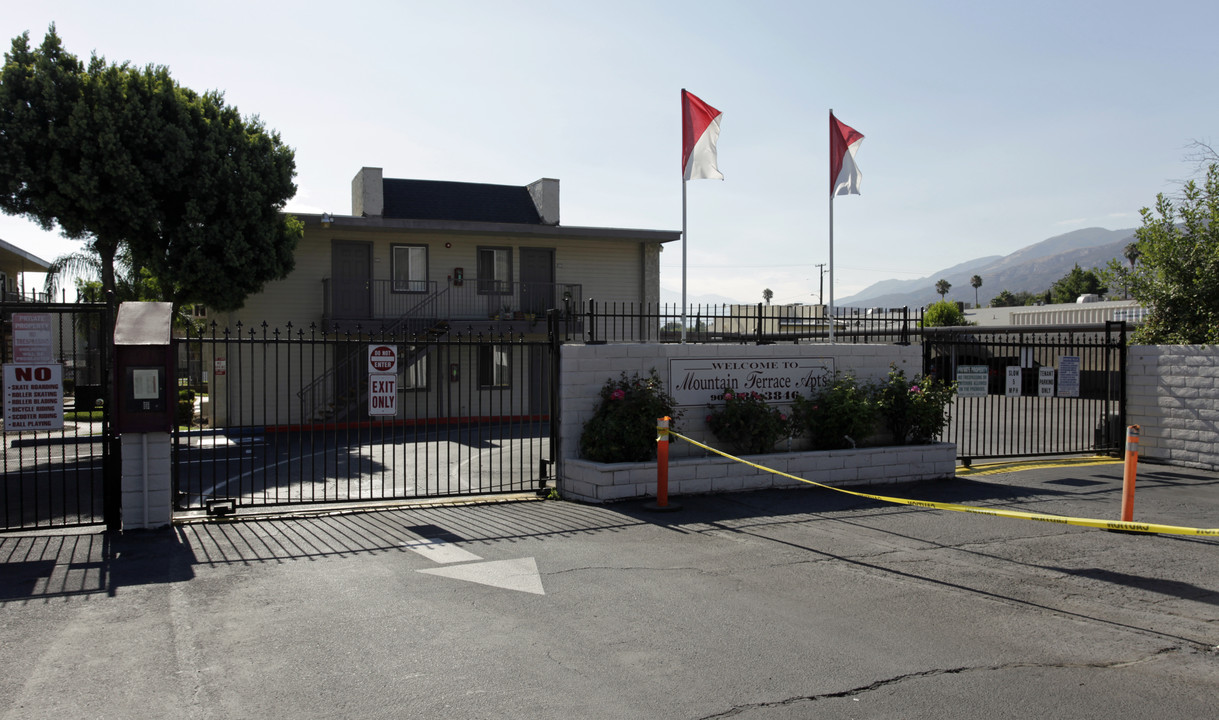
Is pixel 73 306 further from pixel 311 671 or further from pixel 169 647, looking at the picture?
pixel 311 671

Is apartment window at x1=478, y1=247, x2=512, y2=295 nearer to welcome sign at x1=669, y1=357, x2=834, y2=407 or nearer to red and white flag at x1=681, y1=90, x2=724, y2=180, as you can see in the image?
red and white flag at x1=681, y1=90, x2=724, y2=180

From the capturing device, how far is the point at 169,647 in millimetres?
5238

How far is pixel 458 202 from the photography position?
2650 centimetres

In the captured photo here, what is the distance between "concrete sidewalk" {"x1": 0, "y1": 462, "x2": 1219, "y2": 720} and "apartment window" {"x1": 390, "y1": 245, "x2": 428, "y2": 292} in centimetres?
1572

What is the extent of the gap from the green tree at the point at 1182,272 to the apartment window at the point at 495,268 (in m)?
16.2

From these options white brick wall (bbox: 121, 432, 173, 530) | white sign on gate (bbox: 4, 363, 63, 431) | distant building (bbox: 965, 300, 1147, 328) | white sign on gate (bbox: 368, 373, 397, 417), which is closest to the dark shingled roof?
white sign on gate (bbox: 368, 373, 397, 417)

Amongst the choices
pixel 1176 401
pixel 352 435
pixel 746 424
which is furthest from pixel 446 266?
pixel 1176 401

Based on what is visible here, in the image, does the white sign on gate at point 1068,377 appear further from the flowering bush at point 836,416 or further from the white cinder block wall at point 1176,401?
the flowering bush at point 836,416

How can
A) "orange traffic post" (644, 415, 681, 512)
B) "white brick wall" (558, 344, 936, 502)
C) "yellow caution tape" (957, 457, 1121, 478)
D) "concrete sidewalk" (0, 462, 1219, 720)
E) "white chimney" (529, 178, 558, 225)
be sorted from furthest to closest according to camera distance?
"white chimney" (529, 178, 558, 225)
"yellow caution tape" (957, 457, 1121, 478)
"white brick wall" (558, 344, 936, 502)
"orange traffic post" (644, 415, 681, 512)
"concrete sidewalk" (0, 462, 1219, 720)

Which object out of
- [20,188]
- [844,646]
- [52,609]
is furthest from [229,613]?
[20,188]

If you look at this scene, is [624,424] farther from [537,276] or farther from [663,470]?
[537,276]

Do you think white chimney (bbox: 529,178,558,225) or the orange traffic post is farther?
white chimney (bbox: 529,178,558,225)

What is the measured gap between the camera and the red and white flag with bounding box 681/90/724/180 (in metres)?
11.7

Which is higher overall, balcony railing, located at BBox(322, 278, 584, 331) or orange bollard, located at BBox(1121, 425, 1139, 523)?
balcony railing, located at BBox(322, 278, 584, 331)
